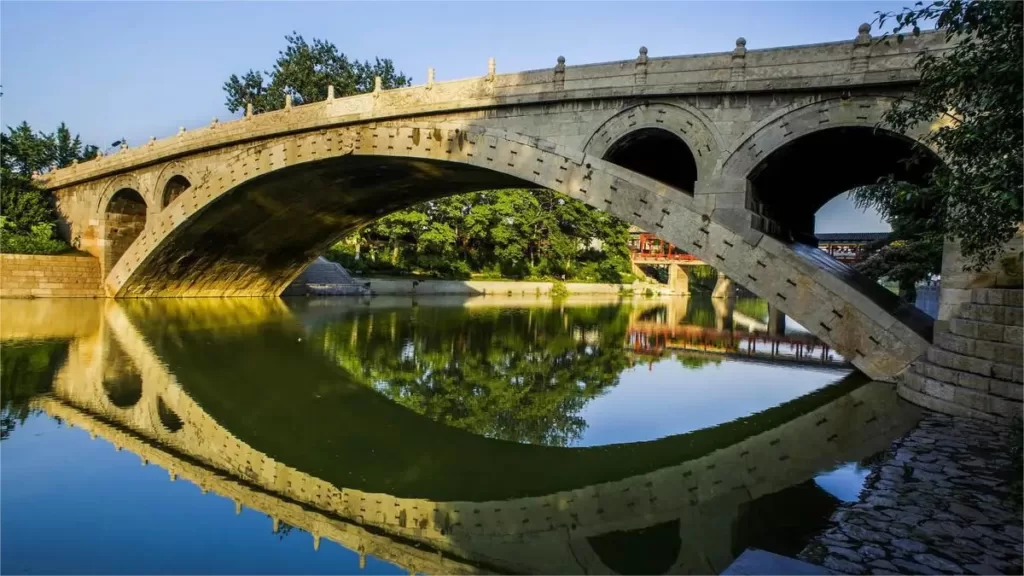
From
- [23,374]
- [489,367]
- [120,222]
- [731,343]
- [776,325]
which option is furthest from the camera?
[776,325]

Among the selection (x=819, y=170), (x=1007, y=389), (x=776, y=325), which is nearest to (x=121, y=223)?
(x=819, y=170)

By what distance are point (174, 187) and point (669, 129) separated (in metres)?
21.2

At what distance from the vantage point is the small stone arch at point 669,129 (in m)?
13.8

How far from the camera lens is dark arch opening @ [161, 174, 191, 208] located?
25.5 m

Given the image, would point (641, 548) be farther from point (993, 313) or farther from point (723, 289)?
point (723, 289)

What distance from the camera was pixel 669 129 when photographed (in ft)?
47.0

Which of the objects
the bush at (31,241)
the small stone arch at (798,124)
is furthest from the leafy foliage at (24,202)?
the small stone arch at (798,124)

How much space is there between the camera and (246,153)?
73.9ft

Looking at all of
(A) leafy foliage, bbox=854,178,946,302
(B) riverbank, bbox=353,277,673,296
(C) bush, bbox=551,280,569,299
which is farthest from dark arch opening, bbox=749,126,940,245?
(C) bush, bbox=551,280,569,299

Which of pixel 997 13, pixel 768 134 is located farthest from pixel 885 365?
pixel 997 13

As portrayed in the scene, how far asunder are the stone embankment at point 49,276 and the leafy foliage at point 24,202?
69 cm

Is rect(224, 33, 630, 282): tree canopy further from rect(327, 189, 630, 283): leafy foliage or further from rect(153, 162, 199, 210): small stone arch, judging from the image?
rect(153, 162, 199, 210): small stone arch

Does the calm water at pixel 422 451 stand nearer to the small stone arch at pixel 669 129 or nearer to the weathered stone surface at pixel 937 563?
the weathered stone surface at pixel 937 563

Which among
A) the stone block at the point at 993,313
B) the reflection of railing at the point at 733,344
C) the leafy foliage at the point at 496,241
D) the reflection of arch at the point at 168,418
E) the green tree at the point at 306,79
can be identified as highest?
the green tree at the point at 306,79
